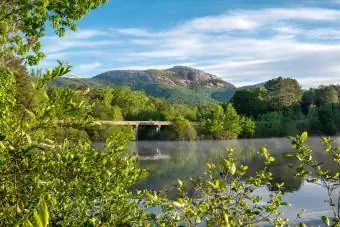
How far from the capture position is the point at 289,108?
436 feet

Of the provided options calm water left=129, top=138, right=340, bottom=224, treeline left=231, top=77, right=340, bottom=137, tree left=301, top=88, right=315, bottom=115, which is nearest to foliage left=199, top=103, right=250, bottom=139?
treeline left=231, top=77, right=340, bottom=137

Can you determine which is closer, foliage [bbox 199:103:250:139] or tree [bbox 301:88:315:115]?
foliage [bbox 199:103:250:139]

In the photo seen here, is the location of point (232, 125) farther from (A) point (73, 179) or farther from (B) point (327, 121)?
(A) point (73, 179)

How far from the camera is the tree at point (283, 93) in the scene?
136000 mm

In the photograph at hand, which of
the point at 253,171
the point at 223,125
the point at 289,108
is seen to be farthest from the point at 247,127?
the point at 253,171

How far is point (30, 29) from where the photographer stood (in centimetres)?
1200

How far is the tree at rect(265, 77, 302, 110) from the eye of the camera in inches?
5354

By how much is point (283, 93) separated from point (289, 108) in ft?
30.3

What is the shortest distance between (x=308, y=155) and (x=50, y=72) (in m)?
2.82

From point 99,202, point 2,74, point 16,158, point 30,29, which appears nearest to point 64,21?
point 30,29

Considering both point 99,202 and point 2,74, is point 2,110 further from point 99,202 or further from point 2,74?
point 99,202

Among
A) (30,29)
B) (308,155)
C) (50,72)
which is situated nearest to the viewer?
(50,72)

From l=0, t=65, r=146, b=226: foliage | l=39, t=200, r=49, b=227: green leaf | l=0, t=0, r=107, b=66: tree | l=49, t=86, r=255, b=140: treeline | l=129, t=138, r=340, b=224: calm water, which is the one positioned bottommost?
l=129, t=138, r=340, b=224: calm water

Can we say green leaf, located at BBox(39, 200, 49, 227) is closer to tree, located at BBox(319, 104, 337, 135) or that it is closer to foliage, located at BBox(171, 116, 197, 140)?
foliage, located at BBox(171, 116, 197, 140)
